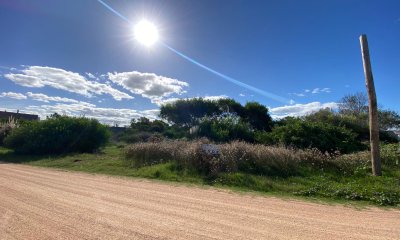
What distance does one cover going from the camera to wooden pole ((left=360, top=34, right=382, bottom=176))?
1271 cm

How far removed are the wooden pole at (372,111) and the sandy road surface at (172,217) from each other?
17.6ft

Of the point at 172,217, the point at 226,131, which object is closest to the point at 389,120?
the point at 226,131

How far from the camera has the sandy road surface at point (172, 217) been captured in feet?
18.2

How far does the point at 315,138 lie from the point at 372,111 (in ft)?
28.0

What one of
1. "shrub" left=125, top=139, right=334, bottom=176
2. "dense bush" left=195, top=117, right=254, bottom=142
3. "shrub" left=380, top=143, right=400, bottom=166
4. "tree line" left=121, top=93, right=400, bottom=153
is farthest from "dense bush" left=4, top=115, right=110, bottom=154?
"shrub" left=380, top=143, right=400, bottom=166

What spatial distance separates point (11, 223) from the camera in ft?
20.2

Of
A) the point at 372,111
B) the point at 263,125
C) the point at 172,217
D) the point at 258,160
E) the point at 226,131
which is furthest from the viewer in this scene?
the point at 263,125

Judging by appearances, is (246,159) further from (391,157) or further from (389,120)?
(389,120)

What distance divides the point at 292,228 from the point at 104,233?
344 centimetres

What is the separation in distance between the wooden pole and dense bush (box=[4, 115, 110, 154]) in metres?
21.4

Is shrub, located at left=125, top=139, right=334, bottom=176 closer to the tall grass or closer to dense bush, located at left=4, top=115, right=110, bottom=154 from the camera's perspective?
the tall grass

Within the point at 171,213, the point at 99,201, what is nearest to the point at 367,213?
the point at 171,213

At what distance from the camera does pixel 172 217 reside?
6.66 meters

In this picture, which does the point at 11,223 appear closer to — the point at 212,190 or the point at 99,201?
the point at 99,201
